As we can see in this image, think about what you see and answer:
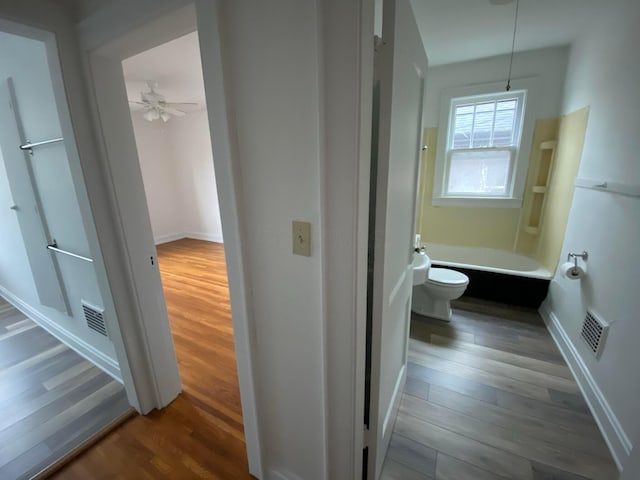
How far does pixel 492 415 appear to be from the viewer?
158 centimetres

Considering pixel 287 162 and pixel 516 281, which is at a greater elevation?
pixel 287 162

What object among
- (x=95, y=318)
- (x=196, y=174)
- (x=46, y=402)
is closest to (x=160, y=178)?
(x=196, y=174)

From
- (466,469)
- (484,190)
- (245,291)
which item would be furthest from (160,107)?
(466,469)

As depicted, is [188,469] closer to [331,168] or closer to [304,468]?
[304,468]

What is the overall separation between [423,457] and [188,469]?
118 cm

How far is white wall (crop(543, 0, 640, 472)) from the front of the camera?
1.40m

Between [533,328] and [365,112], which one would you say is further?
[533,328]

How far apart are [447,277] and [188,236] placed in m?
5.18

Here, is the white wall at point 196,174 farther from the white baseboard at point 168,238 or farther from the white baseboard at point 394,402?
the white baseboard at point 394,402

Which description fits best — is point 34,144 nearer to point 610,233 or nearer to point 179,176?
point 610,233

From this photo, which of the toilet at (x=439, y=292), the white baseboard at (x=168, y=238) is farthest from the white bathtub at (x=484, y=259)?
the white baseboard at (x=168, y=238)

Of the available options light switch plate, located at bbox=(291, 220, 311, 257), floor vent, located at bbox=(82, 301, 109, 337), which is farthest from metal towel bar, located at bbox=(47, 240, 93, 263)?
light switch plate, located at bbox=(291, 220, 311, 257)

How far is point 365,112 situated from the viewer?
2.37 feet

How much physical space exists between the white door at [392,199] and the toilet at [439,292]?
1038mm
